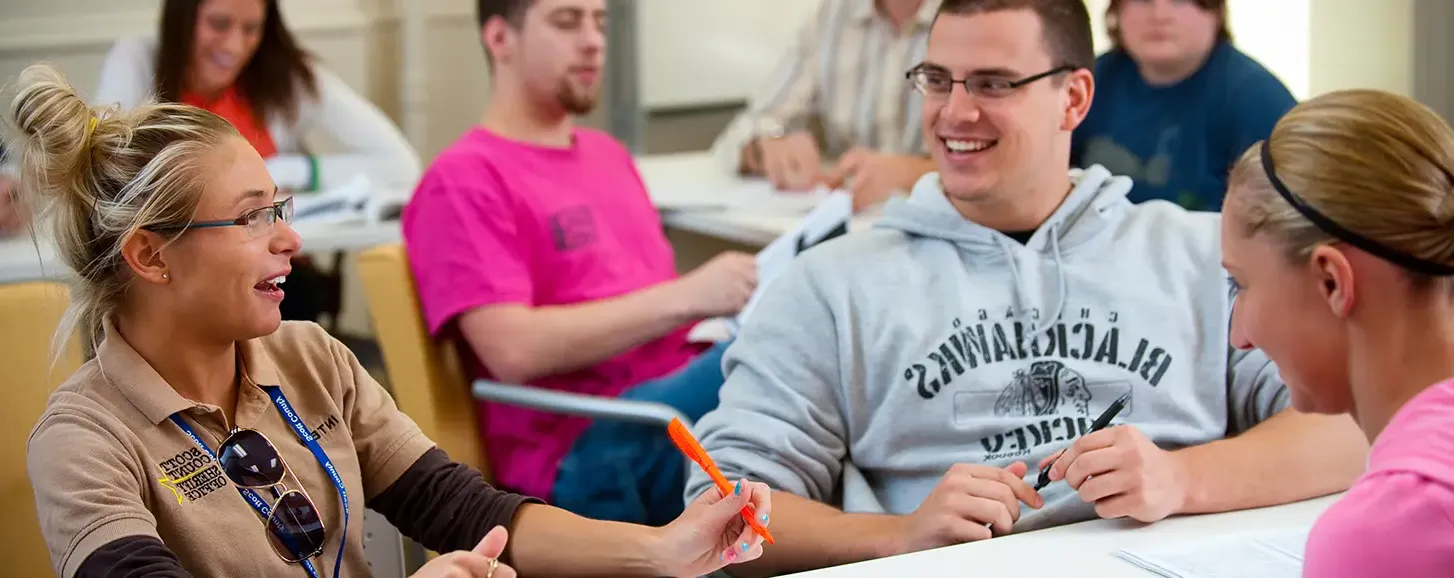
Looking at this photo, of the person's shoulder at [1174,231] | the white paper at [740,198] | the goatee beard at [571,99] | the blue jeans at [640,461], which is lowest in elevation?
the blue jeans at [640,461]

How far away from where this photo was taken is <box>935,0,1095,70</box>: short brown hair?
1637 millimetres

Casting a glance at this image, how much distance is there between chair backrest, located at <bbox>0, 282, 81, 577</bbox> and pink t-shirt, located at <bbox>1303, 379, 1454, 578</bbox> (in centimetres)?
107

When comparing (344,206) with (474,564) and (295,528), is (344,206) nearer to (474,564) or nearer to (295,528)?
(295,528)

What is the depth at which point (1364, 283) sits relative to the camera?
0.99 m

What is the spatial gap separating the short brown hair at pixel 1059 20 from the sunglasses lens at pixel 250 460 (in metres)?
0.94

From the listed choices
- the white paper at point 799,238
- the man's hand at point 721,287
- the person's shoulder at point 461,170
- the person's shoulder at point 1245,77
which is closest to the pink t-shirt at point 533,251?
the person's shoulder at point 461,170

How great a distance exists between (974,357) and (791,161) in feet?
5.25

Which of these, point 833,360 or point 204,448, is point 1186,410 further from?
point 204,448

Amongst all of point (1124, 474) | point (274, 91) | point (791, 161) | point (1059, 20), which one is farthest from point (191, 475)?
point (274, 91)

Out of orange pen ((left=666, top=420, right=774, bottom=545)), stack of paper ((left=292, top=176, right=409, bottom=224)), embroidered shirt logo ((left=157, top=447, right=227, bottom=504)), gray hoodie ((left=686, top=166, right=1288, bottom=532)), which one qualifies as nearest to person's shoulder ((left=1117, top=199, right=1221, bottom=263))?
gray hoodie ((left=686, top=166, right=1288, bottom=532))

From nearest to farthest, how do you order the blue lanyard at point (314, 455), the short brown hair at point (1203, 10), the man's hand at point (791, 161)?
the blue lanyard at point (314, 455) < the short brown hair at point (1203, 10) < the man's hand at point (791, 161)

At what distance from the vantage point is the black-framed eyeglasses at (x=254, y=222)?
1.09 meters

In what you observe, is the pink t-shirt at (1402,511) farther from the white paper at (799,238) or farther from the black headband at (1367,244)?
the white paper at (799,238)

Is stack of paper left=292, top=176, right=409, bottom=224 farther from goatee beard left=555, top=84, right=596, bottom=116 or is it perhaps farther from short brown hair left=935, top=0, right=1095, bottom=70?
short brown hair left=935, top=0, right=1095, bottom=70
